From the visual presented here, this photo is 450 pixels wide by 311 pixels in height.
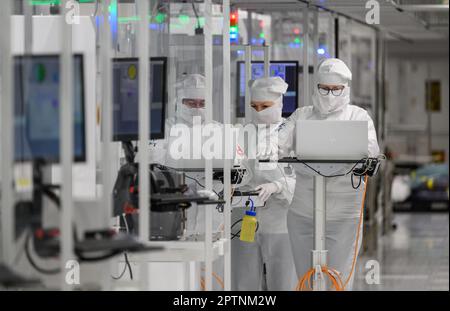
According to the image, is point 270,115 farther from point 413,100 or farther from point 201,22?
point 413,100

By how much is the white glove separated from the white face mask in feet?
3.47

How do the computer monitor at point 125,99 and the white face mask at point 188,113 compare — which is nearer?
the computer monitor at point 125,99

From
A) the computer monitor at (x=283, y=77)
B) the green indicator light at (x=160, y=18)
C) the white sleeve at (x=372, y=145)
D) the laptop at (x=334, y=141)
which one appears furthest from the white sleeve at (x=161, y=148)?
the computer monitor at (x=283, y=77)

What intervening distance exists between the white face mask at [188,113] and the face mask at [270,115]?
1071 millimetres

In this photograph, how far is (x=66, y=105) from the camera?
10.3ft

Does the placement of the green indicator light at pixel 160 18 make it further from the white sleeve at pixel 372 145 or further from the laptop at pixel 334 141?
the white sleeve at pixel 372 145

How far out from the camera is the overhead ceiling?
7.30 m

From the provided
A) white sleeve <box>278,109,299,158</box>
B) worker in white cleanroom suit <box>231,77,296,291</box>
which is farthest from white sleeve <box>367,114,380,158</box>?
worker in white cleanroom suit <box>231,77,296,291</box>

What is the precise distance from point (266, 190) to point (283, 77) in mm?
842

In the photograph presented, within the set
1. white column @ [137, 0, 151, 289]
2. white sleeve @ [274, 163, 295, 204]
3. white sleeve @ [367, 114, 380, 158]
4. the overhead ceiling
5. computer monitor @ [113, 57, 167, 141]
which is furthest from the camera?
the overhead ceiling

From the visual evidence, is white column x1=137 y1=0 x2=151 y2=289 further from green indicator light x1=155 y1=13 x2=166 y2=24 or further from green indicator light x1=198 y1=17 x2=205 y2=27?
green indicator light x1=198 y1=17 x2=205 y2=27

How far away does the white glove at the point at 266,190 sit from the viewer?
257 inches

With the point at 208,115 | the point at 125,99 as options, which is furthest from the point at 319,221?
the point at 125,99
